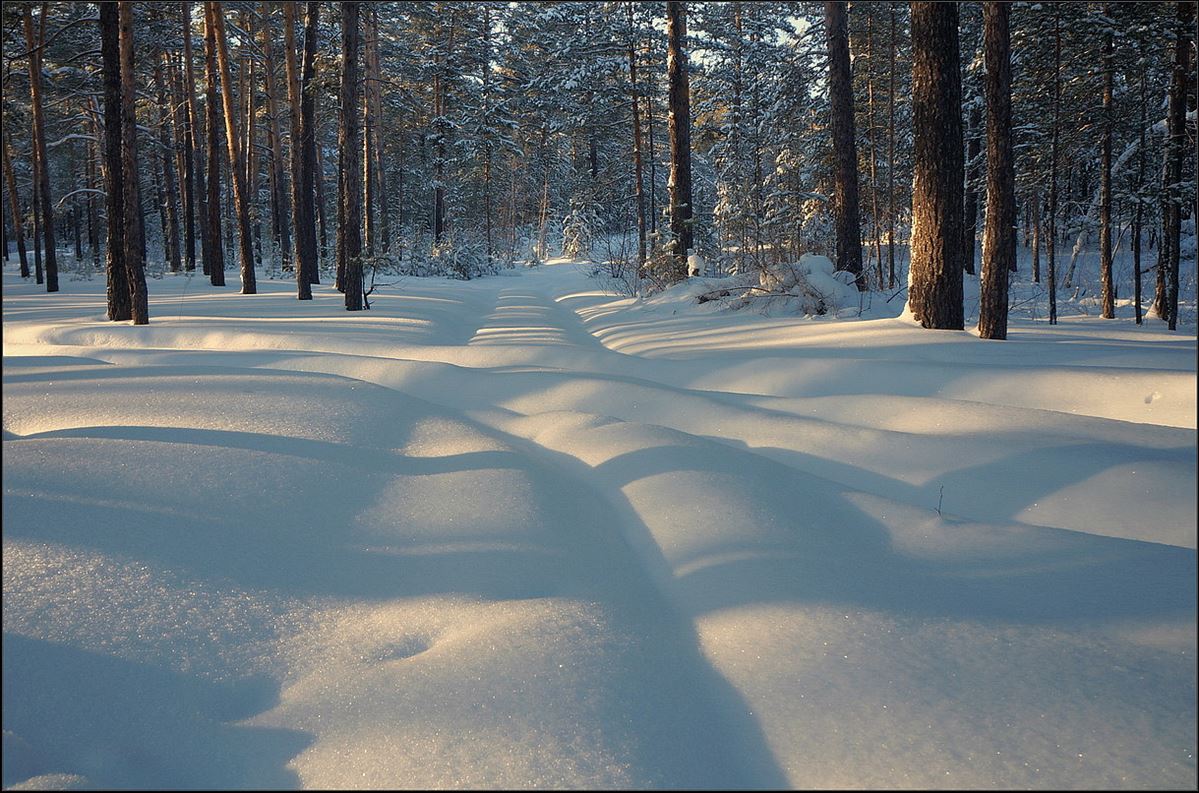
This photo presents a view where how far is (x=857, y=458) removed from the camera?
3.61m

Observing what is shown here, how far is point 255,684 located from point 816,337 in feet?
19.8

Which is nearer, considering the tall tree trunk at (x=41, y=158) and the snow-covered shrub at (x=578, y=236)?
the tall tree trunk at (x=41, y=158)

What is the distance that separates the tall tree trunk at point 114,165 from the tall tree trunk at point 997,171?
9.99 meters

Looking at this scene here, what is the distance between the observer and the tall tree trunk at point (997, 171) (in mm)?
6723

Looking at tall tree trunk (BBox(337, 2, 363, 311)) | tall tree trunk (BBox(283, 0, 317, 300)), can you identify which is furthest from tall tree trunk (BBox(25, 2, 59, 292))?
tall tree trunk (BBox(337, 2, 363, 311))

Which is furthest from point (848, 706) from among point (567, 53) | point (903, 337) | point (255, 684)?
point (567, 53)

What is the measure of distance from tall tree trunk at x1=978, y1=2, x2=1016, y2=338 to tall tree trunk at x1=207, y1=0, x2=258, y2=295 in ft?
45.2

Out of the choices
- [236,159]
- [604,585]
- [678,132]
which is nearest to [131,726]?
[604,585]

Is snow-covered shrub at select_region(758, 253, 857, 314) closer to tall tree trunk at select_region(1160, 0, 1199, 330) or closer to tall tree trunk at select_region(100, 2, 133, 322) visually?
tall tree trunk at select_region(1160, 0, 1199, 330)

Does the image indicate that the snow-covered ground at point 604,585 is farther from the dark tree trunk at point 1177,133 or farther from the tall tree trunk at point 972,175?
the tall tree trunk at point 972,175

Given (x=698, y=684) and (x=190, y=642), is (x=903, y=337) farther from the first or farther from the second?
(x=190, y=642)

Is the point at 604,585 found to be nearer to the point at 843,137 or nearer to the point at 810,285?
the point at 810,285

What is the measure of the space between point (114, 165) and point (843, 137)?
429 inches

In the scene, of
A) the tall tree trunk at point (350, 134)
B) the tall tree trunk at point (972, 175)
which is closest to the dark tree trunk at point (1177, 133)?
the tall tree trunk at point (972, 175)
